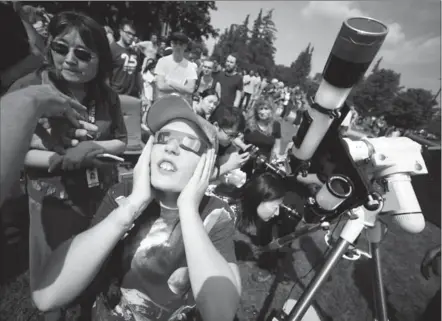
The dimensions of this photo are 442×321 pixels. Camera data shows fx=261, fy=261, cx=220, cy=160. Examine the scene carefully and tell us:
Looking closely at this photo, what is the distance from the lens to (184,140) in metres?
1.30

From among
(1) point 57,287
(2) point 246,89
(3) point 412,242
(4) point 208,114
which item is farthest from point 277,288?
(2) point 246,89

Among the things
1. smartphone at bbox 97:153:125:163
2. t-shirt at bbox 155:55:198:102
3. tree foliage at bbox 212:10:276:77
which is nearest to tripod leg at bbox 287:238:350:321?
smartphone at bbox 97:153:125:163

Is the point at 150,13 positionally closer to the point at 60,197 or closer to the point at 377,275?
the point at 60,197

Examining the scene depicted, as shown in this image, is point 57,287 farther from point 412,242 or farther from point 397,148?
point 412,242

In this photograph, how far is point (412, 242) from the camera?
428cm

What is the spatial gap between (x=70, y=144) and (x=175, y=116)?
25.1 inches

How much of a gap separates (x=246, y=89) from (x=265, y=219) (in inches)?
294

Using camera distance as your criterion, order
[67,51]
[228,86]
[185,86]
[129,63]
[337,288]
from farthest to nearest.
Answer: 1. [228,86]
2. [129,63]
3. [185,86]
4. [337,288]
5. [67,51]

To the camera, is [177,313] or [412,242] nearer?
[177,313]

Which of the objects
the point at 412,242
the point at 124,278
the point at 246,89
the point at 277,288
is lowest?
the point at 246,89

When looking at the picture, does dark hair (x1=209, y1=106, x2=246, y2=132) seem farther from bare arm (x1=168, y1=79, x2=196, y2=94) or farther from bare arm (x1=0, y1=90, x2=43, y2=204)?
bare arm (x1=0, y1=90, x2=43, y2=204)

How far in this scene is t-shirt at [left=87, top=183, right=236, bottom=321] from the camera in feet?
4.18

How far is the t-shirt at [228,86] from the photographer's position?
5.88 m

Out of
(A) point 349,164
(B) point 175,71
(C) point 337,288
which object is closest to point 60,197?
(A) point 349,164
